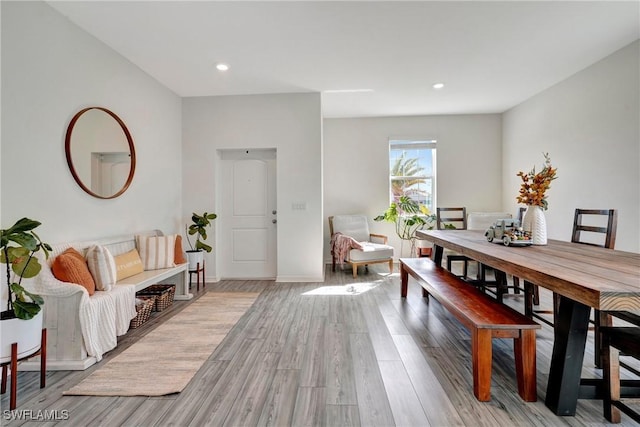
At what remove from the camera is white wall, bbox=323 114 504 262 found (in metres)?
5.14

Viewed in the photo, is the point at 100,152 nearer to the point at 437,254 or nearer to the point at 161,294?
the point at 161,294

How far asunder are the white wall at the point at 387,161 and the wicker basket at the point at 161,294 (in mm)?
2762

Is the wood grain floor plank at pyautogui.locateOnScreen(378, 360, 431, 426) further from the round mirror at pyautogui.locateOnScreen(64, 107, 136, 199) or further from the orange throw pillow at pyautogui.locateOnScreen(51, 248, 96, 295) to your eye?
the round mirror at pyautogui.locateOnScreen(64, 107, 136, 199)

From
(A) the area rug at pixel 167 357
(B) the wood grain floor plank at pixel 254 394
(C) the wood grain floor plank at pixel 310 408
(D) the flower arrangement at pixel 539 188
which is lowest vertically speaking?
(A) the area rug at pixel 167 357

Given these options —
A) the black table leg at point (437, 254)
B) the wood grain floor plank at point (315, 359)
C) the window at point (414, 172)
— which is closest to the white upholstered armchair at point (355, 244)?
the window at point (414, 172)

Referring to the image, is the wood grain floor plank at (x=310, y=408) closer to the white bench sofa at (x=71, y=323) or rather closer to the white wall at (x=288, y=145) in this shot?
the white bench sofa at (x=71, y=323)

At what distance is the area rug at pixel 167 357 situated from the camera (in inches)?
66.1

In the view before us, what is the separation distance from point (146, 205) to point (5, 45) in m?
1.81

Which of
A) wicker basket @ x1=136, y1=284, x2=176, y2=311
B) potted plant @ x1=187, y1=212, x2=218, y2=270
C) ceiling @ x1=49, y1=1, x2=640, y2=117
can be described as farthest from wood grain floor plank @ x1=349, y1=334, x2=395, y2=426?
ceiling @ x1=49, y1=1, x2=640, y2=117

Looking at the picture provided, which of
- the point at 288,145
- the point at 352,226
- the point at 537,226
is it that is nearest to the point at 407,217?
the point at 352,226

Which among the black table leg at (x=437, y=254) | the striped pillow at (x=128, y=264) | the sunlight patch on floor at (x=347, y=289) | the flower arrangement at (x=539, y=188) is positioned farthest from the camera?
the sunlight patch on floor at (x=347, y=289)

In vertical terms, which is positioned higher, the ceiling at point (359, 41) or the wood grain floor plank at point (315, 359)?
the ceiling at point (359, 41)

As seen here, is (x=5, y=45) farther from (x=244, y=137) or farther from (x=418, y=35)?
(x=418, y=35)

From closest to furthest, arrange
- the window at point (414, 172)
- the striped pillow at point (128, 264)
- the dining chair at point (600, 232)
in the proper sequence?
the dining chair at point (600, 232)
the striped pillow at point (128, 264)
the window at point (414, 172)
